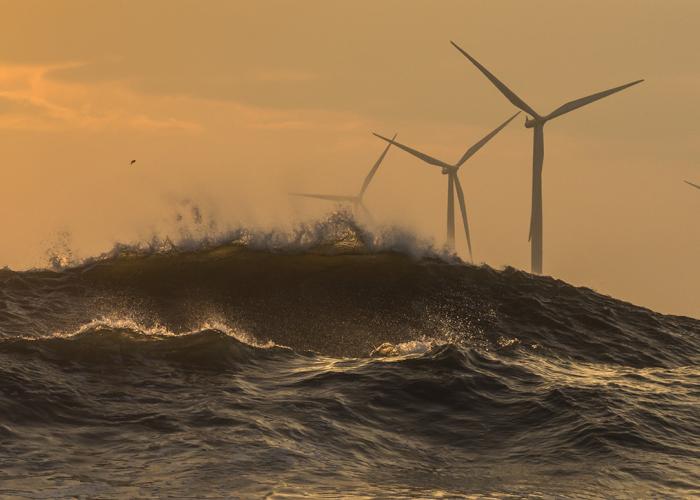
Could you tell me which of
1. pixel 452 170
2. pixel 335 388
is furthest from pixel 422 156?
pixel 335 388

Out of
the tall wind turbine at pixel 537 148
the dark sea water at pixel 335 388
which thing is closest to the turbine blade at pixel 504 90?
the tall wind turbine at pixel 537 148

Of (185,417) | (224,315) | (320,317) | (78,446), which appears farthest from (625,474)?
(224,315)

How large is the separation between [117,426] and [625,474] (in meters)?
8.85

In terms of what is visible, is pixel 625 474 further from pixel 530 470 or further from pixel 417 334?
pixel 417 334

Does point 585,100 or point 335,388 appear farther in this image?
point 585,100

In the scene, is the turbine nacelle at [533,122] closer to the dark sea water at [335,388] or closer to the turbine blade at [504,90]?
the turbine blade at [504,90]

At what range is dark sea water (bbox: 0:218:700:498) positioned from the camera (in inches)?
577

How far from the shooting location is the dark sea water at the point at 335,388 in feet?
48.1

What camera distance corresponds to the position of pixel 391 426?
18.1 metres

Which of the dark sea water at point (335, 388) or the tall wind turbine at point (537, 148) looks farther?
the tall wind turbine at point (537, 148)

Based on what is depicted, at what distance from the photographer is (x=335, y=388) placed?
20.1 metres

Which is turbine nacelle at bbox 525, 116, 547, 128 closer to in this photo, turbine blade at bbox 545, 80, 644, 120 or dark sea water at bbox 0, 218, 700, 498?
turbine blade at bbox 545, 80, 644, 120

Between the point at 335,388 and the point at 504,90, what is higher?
the point at 504,90

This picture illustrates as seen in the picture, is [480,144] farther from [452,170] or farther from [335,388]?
[335,388]
